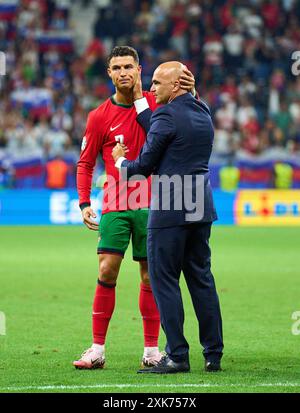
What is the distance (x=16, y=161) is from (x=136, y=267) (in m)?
9.36

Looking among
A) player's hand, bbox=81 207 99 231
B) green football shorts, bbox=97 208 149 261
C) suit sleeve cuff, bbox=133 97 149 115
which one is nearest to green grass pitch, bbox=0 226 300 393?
green football shorts, bbox=97 208 149 261

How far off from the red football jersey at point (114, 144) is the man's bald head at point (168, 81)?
1.92 ft

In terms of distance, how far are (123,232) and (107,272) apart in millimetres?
322

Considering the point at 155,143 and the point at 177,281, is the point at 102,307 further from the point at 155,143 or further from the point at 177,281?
the point at 155,143

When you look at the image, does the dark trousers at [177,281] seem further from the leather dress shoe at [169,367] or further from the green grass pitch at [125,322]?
the green grass pitch at [125,322]

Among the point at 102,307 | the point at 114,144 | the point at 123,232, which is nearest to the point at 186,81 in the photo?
the point at 114,144

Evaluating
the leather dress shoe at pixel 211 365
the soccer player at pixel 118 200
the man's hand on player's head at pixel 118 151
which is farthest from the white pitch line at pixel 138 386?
the man's hand on player's head at pixel 118 151

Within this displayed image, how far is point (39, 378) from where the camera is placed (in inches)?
283

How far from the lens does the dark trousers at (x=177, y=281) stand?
738 cm

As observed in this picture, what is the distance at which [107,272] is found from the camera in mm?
7836

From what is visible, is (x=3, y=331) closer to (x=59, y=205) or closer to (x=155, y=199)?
(x=155, y=199)

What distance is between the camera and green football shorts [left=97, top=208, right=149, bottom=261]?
25.8 feet

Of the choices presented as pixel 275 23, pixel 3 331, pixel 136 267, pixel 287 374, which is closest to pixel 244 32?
pixel 275 23

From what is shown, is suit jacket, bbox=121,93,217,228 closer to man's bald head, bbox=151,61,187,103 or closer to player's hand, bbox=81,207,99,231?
man's bald head, bbox=151,61,187,103
